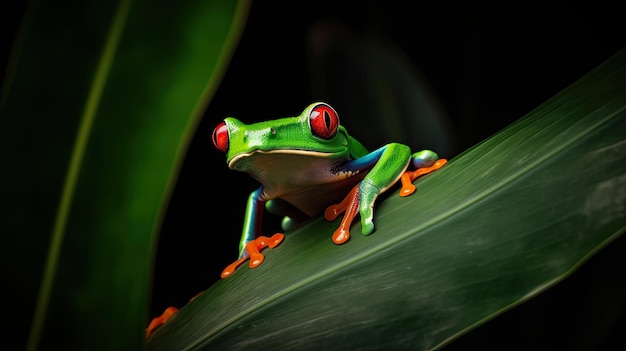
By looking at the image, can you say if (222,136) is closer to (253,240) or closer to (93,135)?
(253,240)

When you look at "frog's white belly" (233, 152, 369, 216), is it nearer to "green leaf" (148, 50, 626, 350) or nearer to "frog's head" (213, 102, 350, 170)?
"frog's head" (213, 102, 350, 170)

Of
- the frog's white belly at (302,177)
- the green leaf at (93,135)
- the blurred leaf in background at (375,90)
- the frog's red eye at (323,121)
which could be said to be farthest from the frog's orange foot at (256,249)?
the blurred leaf in background at (375,90)

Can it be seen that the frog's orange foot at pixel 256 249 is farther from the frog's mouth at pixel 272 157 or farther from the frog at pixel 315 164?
the frog's mouth at pixel 272 157

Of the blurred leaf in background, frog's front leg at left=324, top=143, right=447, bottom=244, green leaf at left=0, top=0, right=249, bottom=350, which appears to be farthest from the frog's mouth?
the blurred leaf in background

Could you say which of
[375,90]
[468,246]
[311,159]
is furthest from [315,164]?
[375,90]

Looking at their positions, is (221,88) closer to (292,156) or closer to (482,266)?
(292,156)

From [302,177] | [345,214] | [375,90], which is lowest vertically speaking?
[345,214]

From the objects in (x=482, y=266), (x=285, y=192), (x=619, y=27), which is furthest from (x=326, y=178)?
(x=619, y=27)
